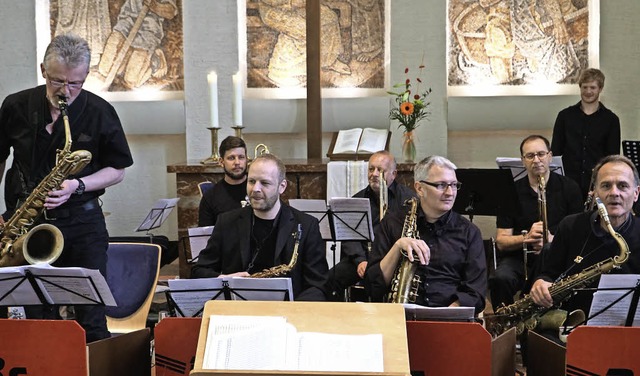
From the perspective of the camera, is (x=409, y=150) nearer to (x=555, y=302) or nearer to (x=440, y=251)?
(x=440, y=251)

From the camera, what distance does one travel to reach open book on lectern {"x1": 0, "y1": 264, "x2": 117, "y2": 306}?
3551 millimetres

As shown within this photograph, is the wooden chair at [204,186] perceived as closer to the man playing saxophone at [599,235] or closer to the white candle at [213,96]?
the white candle at [213,96]

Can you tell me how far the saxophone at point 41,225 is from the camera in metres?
3.86

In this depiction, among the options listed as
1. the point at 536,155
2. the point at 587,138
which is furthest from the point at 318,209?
the point at 587,138

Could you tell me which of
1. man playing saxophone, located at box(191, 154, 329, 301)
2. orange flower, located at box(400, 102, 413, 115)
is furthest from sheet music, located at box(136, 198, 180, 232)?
man playing saxophone, located at box(191, 154, 329, 301)

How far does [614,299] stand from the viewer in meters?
3.68

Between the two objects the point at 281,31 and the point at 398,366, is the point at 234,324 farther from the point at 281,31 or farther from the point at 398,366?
the point at 281,31

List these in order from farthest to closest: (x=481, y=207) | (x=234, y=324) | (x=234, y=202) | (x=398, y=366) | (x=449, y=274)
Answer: (x=234, y=202) → (x=481, y=207) → (x=449, y=274) → (x=234, y=324) → (x=398, y=366)

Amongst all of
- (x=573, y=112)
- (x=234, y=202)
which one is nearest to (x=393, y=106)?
(x=573, y=112)

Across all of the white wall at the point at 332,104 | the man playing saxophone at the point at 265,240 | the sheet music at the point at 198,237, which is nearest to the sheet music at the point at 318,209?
the sheet music at the point at 198,237

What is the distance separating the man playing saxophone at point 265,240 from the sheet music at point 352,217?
1.04 meters

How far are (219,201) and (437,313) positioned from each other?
287 centimetres

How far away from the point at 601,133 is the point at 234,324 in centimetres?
486

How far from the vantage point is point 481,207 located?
18.0 feet
